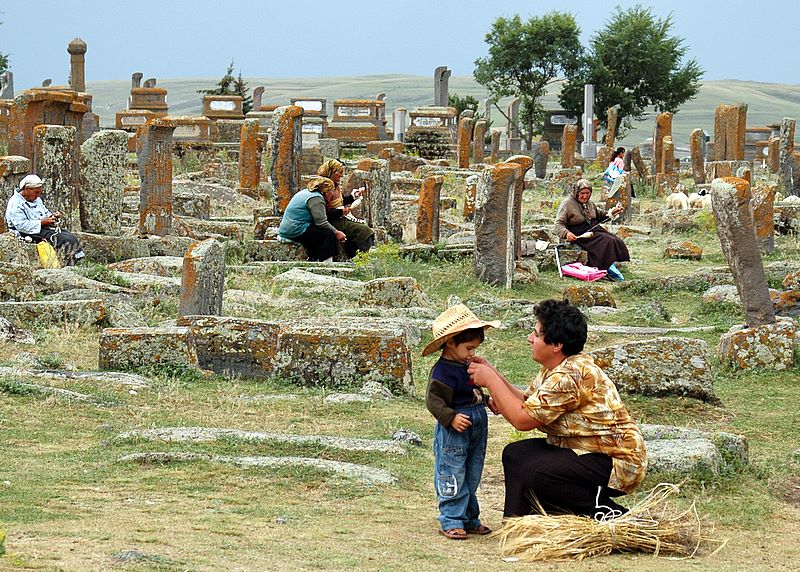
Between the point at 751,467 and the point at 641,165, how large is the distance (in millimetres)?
29883

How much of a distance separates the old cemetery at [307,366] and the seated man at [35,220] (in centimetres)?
88

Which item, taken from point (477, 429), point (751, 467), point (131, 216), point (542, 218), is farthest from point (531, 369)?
point (542, 218)

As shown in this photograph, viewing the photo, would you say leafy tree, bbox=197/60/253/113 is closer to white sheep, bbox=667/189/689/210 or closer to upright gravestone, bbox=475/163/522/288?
white sheep, bbox=667/189/689/210

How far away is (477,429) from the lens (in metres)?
7.06

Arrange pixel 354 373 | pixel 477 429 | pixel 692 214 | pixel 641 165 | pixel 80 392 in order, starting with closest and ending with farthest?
1. pixel 477 429
2. pixel 80 392
3. pixel 354 373
4. pixel 692 214
5. pixel 641 165

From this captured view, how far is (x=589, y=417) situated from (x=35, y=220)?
1153cm

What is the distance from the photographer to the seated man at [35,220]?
16.9m

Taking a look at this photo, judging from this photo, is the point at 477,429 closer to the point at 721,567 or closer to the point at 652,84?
the point at 721,567

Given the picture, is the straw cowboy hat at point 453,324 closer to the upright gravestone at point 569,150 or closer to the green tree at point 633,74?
the upright gravestone at point 569,150

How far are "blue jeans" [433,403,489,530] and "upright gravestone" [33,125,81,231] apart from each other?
12.9m

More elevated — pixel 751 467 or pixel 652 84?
pixel 652 84

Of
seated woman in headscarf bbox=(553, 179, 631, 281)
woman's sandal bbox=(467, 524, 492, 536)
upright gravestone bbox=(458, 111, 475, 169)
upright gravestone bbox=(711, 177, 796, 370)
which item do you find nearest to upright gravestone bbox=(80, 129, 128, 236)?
seated woman in headscarf bbox=(553, 179, 631, 281)

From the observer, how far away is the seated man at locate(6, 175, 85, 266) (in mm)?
16922

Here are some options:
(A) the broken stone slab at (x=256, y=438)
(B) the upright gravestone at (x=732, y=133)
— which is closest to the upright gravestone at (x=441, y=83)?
(B) the upright gravestone at (x=732, y=133)
